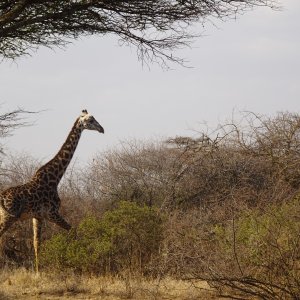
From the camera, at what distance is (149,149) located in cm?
1747

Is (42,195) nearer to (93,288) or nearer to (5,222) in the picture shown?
(5,222)

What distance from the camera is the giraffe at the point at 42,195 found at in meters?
10.8

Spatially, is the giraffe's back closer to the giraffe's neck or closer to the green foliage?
the giraffe's neck

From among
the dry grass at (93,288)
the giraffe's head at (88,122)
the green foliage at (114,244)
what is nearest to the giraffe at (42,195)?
the giraffe's head at (88,122)

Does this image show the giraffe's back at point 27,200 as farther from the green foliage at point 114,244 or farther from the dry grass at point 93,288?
the dry grass at point 93,288

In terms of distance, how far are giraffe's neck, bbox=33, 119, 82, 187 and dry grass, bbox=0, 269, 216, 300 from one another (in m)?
2.01

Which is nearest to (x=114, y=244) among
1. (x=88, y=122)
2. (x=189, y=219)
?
(x=189, y=219)

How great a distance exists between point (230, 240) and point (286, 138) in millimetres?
5219

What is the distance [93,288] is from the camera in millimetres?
8992

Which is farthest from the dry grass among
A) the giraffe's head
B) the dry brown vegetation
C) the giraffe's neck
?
the giraffe's head

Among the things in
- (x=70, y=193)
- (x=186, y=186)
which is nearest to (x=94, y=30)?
(x=186, y=186)

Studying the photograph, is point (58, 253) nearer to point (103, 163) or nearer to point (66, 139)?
point (66, 139)

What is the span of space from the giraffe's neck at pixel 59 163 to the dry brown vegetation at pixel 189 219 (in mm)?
1067

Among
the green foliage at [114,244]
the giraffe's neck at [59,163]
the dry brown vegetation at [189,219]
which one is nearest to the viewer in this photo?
the dry brown vegetation at [189,219]
